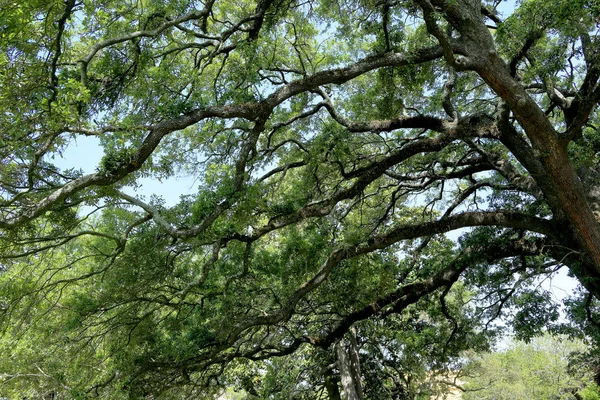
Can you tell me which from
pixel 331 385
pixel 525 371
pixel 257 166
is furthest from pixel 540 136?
pixel 525 371

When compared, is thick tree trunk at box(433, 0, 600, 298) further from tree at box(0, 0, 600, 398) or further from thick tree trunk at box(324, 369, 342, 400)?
thick tree trunk at box(324, 369, 342, 400)

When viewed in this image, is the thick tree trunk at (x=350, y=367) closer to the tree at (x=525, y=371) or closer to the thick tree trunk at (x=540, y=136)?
the thick tree trunk at (x=540, y=136)

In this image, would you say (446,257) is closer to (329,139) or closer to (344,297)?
(344,297)

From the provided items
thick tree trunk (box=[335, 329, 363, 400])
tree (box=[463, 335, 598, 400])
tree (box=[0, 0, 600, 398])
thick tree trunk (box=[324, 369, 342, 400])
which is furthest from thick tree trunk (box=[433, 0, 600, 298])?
tree (box=[463, 335, 598, 400])

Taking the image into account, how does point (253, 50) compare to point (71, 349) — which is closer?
point (253, 50)

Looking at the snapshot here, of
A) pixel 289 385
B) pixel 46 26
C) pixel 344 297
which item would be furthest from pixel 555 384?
pixel 46 26

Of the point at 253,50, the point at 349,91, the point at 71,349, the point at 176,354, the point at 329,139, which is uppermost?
the point at 349,91

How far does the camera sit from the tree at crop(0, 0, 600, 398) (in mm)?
4148

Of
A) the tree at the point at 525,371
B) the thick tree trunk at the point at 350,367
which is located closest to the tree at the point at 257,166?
the thick tree trunk at the point at 350,367

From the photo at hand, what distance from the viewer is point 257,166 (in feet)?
21.3

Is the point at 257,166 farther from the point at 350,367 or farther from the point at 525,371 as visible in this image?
the point at 525,371

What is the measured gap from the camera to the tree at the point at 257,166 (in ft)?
13.6

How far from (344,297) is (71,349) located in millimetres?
4293

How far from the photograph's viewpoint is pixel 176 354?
6441 mm
